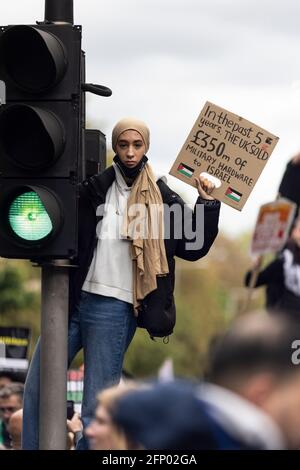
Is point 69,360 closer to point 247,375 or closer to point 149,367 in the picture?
point 247,375

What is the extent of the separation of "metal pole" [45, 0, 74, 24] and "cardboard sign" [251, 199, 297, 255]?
98.2 inches

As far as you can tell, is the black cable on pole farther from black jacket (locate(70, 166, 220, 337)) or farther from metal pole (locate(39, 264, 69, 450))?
metal pole (locate(39, 264, 69, 450))

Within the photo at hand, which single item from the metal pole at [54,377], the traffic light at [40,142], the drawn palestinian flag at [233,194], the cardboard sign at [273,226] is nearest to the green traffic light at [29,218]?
the traffic light at [40,142]

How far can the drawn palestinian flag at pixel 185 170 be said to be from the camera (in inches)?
328

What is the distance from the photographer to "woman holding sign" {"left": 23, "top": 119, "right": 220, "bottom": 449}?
25.9 feet

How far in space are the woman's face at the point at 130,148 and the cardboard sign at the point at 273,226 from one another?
2.11 m

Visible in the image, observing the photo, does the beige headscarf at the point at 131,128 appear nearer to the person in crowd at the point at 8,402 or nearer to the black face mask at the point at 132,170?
the black face mask at the point at 132,170

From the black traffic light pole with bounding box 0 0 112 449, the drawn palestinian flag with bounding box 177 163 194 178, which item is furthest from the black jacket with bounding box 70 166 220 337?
the drawn palestinian flag with bounding box 177 163 194 178

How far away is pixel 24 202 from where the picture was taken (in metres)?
7.82

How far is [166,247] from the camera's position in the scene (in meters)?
7.95

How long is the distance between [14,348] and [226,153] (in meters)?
5.89

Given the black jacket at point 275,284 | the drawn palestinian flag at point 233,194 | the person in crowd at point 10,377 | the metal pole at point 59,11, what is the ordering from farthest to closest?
the person in crowd at point 10,377
the black jacket at point 275,284
the drawn palestinian flag at point 233,194
the metal pole at point 59,11
